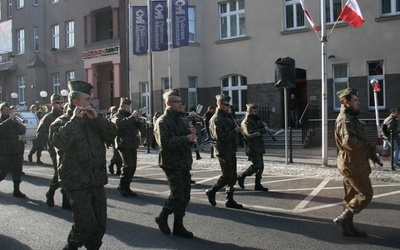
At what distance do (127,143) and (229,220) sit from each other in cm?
333

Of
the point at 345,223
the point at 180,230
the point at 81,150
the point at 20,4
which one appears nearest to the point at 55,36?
the point at 20,4

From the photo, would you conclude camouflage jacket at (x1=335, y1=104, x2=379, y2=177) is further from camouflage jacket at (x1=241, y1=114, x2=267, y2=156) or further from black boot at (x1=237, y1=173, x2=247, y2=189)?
black boot at (x1=237, y1=173, x2=247, y2=189)

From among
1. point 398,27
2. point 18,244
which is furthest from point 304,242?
point 398,27

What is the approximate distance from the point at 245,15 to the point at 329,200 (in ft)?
48.9

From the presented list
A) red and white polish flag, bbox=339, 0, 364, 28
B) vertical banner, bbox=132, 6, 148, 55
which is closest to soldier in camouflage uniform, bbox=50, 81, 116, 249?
red and white polish flag, bbox=339, 0, 364, 28

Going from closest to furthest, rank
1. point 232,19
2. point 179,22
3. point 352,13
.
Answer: point 352,13 → point 179,22 → point 232,19

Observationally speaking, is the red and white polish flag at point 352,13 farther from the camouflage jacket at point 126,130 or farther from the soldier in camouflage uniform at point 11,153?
the soldier in camouflage uniform at point 11,153

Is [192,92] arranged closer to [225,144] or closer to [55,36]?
[55,36]

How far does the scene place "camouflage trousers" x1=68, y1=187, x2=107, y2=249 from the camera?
15.4 feet

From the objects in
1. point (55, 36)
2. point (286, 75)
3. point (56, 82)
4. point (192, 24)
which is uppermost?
point (55, 36)

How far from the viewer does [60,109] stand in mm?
9500

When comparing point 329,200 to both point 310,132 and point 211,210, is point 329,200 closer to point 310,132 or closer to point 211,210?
point 211,210

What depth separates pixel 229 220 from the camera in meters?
7.27

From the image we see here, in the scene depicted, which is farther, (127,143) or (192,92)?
(192,92)
